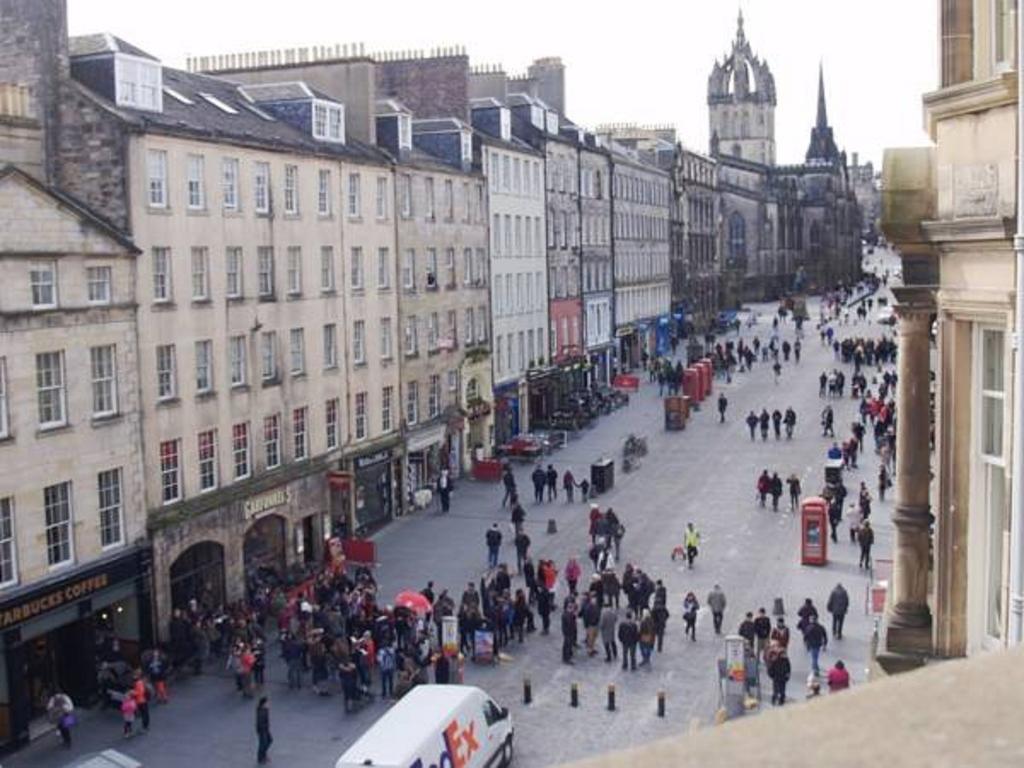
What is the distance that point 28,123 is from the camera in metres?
29.2

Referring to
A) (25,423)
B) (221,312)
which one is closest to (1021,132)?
(25,423)

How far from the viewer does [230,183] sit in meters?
33.7

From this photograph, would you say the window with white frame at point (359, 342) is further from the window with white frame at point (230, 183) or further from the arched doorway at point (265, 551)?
the window with white frame at point (230, 183)

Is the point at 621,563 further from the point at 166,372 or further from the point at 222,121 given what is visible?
the point at 222,121

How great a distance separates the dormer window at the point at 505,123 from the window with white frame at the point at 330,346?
19.2m

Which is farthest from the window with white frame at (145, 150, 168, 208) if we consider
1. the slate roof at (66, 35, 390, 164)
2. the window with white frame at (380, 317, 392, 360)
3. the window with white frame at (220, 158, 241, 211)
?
the window with white frame at (380, 317, 392, 360)

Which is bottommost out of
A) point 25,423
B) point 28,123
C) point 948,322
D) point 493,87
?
point 25,423

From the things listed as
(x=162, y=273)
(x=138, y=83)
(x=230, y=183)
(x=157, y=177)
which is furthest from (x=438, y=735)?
(x=230, y=183)

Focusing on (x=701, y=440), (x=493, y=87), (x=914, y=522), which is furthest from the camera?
(x=493, y=87)

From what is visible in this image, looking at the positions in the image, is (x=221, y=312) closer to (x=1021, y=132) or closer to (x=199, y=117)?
(x=199, y=117)

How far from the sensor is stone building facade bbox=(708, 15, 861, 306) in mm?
136750

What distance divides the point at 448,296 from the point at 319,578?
18.4 m

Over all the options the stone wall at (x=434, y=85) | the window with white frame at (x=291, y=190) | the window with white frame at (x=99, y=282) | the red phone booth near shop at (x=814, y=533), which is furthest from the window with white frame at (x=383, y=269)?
the red phone booth near shop at (x=814, y=533)

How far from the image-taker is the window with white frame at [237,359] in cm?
3341
